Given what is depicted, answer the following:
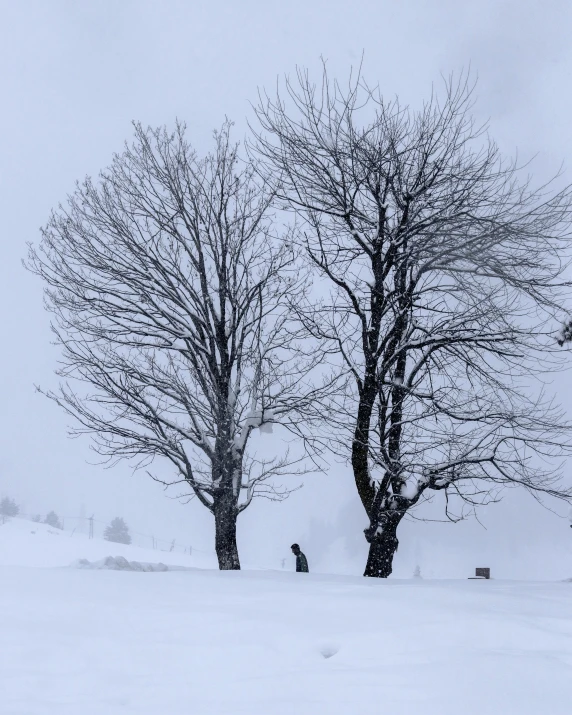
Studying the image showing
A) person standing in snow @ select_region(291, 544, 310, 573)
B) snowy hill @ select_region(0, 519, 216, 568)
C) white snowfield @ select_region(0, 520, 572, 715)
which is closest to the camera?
white snowfield @ select_region(0, 520, 572, 715)

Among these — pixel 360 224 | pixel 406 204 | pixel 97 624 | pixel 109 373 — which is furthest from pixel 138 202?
pixel 97 624

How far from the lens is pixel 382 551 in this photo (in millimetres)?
10844

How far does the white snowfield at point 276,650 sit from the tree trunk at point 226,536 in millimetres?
5968

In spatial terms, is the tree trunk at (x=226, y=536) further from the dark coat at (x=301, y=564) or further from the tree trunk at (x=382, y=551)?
the tree trunk at (x=382, y=551)

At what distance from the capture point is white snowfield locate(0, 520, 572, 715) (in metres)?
3.54

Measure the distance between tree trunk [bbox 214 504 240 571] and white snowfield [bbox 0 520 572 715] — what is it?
5.97 m

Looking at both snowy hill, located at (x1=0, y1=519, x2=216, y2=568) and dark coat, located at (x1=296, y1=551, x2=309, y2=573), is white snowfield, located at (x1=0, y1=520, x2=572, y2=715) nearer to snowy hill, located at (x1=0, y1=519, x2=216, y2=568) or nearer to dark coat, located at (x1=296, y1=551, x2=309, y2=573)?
dark coat, located at (x1=296, y1=551, x2=309, y2=573)

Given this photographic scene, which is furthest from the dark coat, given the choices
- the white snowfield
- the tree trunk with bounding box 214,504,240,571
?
the white snowfield

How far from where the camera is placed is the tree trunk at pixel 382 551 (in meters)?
10.8

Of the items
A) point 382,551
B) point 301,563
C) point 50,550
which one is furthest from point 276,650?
point 50,550

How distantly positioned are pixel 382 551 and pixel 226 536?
9.70 feet

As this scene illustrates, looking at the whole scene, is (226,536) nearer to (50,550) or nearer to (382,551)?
(382,551)

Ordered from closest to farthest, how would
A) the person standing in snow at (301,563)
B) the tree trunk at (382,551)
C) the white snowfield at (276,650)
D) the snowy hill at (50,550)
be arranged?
the white snowfield at (276,650) < the tree trunk at (382,551) < the person standing in snow at (301,563) < the snowy hill at (50,550)

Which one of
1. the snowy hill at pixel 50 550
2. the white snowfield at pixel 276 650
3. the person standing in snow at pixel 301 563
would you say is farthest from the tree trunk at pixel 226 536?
the snowy hill at pixel 50 550
